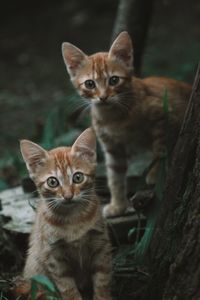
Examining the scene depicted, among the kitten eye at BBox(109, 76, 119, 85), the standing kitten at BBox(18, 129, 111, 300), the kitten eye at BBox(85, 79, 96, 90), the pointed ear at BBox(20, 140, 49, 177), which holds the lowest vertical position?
the standing kitten at BBox(18, 129, 111, 300)

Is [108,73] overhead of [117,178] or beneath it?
overhead

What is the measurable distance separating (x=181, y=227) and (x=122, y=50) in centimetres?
194

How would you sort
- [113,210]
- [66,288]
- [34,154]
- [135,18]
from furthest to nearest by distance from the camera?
1. [135,18]
2. [113,210]
3. [34,154]
4. [66,288]

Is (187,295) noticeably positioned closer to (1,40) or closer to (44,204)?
(44,204)

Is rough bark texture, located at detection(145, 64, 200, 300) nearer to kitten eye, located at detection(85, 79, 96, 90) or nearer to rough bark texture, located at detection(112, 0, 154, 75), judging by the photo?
kitten eye, located at detection(85, 79, 96, 90)

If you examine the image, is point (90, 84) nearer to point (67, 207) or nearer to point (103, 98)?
point (103, 98)

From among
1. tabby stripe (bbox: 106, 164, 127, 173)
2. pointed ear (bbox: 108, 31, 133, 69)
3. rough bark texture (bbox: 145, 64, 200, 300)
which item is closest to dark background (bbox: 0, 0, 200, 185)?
tabby stripe (bbox: 106, 164, 127, 173)

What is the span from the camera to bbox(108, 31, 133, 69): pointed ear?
5473 millimetres

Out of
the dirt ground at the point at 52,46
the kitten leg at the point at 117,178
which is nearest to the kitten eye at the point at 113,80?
the kitten leg at the point at 117,178

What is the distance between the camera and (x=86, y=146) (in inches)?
178

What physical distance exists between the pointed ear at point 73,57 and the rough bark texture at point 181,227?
5.34 ft

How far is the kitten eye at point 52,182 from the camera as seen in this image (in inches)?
169

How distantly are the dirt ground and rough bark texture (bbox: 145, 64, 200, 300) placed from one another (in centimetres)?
430

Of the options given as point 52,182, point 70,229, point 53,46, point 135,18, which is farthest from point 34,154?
point 53,46
